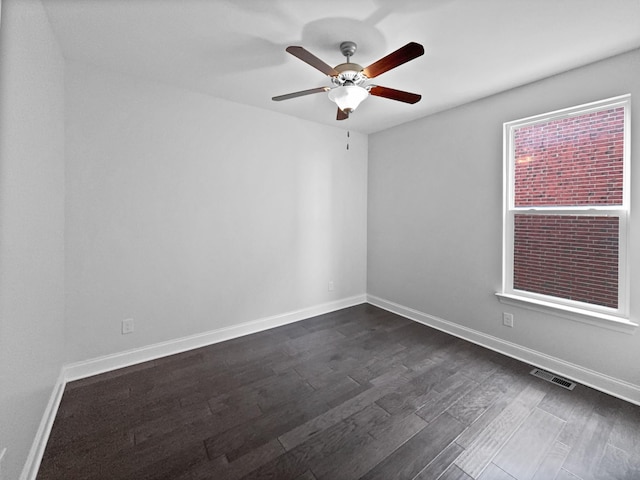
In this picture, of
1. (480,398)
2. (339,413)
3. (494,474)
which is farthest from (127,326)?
(480,398)

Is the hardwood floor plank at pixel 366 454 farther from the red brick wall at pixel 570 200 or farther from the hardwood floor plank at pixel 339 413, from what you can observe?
the red brick wall at pixel 570 200

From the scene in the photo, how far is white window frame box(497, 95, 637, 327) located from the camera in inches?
82.0

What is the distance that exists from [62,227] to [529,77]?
13.2ft

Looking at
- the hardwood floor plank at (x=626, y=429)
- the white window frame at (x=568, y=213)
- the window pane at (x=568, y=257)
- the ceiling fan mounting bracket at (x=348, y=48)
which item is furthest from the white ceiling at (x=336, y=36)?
the hardwood floor plank at (x=626, y=429)

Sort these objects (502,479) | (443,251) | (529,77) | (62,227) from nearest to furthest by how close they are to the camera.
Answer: (502,479) < (62,227) < (529,77) < (443,251)

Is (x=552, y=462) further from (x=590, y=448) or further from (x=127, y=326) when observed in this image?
(x=127, y=326)

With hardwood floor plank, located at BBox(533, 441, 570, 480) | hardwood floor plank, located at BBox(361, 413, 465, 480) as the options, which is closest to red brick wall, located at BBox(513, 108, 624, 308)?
hardwood floor plank, located at BBox(533, 441, 570, 480)

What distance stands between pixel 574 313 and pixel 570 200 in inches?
36.9

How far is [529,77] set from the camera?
7.94 feet

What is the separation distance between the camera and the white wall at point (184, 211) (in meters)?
2.30

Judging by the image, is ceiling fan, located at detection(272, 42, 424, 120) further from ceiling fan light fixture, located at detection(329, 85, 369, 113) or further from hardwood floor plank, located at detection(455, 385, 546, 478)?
hardwood floor plank, located at detection(455, 385, 546, 478)

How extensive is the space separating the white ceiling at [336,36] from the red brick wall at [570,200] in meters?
0.51

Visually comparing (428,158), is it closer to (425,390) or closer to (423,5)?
(423,5)

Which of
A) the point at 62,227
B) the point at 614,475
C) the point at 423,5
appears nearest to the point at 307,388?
the point at 614,475
